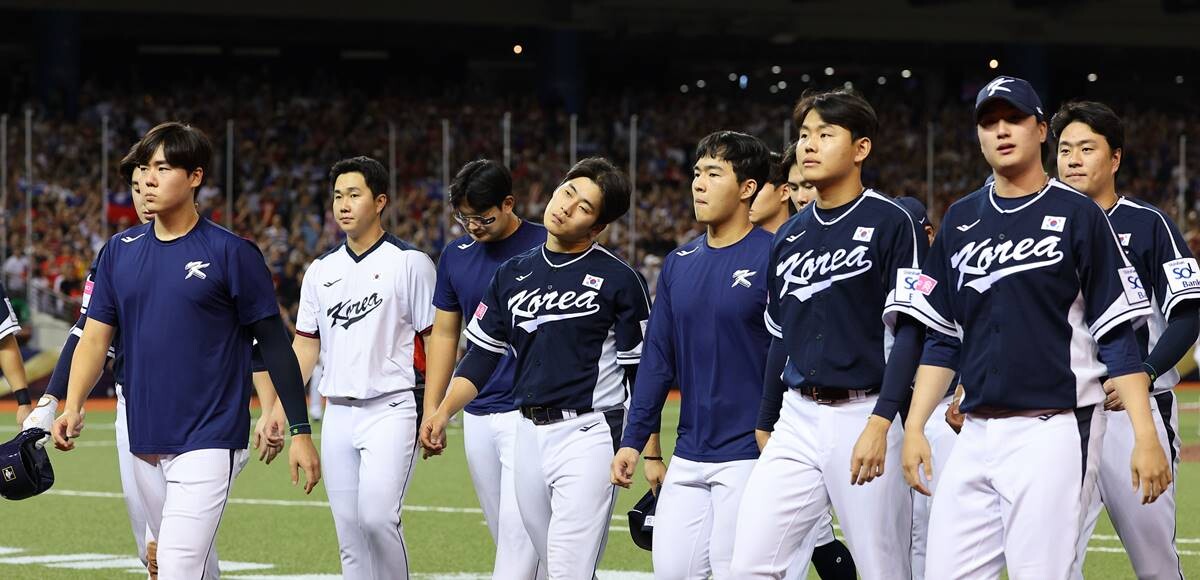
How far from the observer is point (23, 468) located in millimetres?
→ 7727

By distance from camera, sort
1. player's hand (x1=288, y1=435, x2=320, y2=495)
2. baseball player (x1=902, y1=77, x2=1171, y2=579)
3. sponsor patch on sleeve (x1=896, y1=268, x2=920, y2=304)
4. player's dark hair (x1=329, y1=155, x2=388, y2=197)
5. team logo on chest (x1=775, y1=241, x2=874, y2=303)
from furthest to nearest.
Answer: player's dark hair (x1=329, y1=155, x2=388, y2=197)
player's hand (x1=288, y1=435, x2=320, y2=495)
team logo on chest (x1=775, y1=241, x2=874, y2=303)
sponsor patch on sleeve (x1=896, y1=268, x2=920, y2=304)
baseball player (x1=902, y1=77, x2=1171, y2=579)

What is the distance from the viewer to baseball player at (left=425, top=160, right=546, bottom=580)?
7945 mm

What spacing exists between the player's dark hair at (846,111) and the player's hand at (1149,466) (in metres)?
1.60

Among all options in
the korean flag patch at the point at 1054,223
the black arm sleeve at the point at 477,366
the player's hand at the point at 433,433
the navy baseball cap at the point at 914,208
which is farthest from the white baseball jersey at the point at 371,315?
the korean flag patch at the point at 1054,223

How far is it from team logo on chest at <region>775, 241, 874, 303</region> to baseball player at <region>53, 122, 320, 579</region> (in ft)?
6.64

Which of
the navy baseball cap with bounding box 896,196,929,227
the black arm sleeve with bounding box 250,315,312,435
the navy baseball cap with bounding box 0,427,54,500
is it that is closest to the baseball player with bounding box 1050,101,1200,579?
the navy baseball cap with bounding box 896,196,929,227

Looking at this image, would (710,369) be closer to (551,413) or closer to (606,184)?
(551,413)

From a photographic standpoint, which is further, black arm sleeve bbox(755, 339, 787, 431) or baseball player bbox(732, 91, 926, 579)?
black arm sleeve bbox(755, 339, 787, 431)

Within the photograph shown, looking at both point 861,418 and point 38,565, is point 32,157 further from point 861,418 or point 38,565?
point 861,418

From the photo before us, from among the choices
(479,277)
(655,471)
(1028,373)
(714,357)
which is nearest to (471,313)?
(479,277)

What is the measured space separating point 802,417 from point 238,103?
115ft

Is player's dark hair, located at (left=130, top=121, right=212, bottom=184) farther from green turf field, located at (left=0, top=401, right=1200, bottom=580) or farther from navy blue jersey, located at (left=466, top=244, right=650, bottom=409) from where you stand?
green turf field, located at (left=0, top=401, right=1200, bottom=580)

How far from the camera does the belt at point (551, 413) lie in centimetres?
744

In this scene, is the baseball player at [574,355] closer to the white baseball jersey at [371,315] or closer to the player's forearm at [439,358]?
the player's forearm at [439,358]
